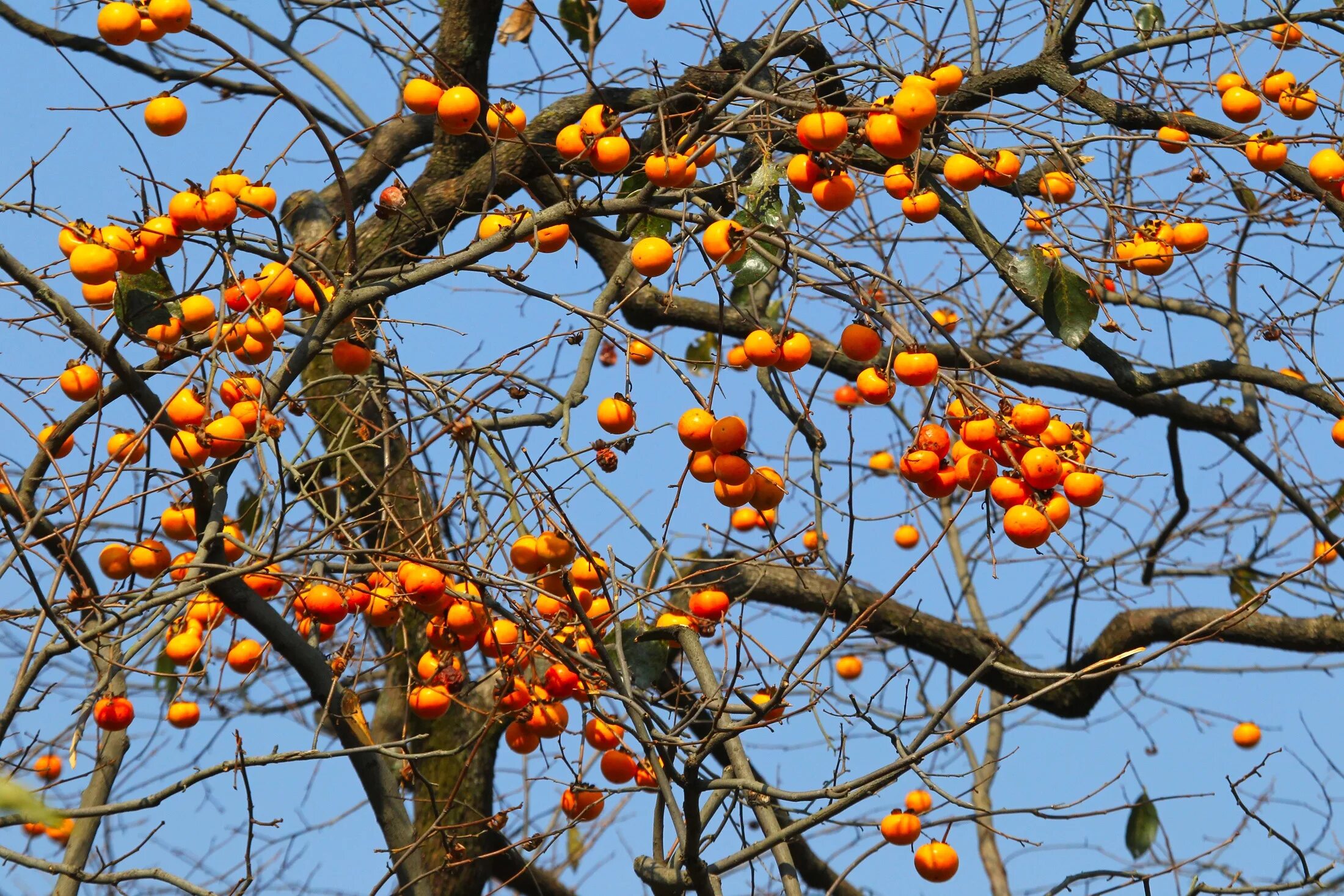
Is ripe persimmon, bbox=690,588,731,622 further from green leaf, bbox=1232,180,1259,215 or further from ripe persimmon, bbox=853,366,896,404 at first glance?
green leaf, bbox=1232,180,1259,215

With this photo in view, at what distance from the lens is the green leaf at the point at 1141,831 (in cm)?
398

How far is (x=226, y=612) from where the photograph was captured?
273 centimetres

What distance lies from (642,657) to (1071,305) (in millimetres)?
1100

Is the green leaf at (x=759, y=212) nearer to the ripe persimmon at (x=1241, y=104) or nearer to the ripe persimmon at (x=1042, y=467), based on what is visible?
the ripe persimmon at (x=1042, y=467)

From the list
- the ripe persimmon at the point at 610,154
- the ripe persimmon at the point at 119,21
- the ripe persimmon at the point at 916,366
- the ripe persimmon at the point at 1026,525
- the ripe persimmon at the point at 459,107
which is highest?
the ripe persimmon at the point at 119,21

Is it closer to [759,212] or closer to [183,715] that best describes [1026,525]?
[759,212]

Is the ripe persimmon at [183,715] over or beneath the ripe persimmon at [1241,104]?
beneath

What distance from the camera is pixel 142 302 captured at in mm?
2283

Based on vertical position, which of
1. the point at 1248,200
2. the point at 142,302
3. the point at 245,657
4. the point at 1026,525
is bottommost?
the point at 1026,525

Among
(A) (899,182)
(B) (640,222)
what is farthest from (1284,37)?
(B) (640,222)

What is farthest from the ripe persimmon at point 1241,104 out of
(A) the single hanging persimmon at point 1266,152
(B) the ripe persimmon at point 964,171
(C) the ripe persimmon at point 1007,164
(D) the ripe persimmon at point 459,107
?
(D) the ripe persimmon at point 459,107

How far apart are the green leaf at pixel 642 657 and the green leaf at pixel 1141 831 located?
2.30m

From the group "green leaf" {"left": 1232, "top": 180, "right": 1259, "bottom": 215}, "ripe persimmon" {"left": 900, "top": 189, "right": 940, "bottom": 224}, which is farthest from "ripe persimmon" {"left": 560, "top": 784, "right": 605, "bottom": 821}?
"green leaf" {"left": 1232, "top": 180, "right": 1259, "bottom": 215}

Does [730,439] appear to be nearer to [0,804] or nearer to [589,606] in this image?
[589,606]
